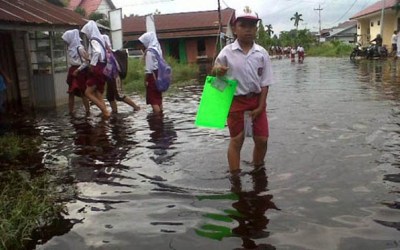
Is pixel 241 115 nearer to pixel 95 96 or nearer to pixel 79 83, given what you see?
pixel 95 96

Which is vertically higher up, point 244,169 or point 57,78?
point 57,78

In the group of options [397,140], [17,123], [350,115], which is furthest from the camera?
[17,123]

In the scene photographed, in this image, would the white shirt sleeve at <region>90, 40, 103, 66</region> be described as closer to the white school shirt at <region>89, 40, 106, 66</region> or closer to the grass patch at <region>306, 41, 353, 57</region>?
the white school shirt at <region>89, 40, 106, 66</region>

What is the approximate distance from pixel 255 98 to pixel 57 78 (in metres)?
9.26

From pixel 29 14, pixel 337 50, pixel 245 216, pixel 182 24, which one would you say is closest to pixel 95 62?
pixel 29 14

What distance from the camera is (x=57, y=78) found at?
12930 mm

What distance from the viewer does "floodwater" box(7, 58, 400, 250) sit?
3605 mm

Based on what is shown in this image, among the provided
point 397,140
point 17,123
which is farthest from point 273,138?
point 17,123

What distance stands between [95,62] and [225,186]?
5.10 meters

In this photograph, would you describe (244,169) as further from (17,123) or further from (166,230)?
(17,123)

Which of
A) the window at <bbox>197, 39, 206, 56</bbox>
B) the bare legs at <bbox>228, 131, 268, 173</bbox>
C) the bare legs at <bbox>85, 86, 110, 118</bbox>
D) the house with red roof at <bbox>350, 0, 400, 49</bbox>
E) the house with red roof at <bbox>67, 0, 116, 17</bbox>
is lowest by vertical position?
the bare legs at <bbox>228, 131, 268, 173</bbox>

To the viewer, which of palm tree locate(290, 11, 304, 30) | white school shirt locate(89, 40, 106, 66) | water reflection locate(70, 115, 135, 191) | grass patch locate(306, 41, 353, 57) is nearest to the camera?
water reflection locate(70, 115, 135, 191)

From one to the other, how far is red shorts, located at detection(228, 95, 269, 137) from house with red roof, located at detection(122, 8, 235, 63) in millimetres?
33741

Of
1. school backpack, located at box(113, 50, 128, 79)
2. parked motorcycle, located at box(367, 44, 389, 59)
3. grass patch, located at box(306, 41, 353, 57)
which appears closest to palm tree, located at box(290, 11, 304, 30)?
grass patch, located at box(306, 41, 353, 57)
